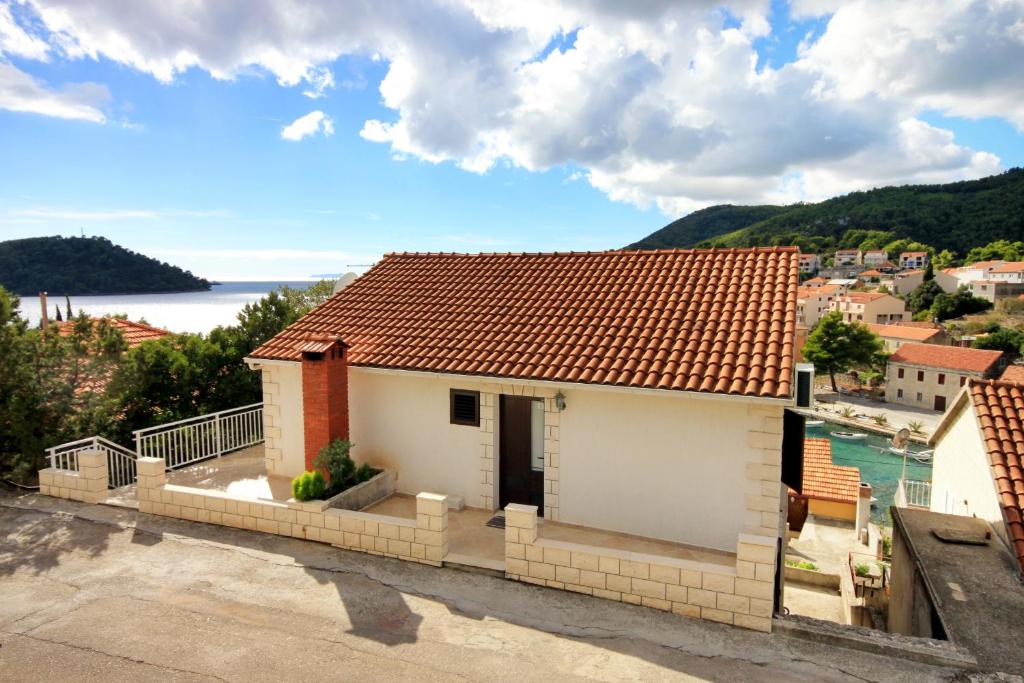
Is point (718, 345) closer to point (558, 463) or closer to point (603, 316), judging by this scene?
point (603, 316)

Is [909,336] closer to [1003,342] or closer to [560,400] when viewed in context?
[1003,342]

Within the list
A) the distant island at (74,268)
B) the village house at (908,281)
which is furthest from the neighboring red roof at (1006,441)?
the distant island at (74,268)

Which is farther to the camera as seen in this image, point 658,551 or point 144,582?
point 658,551

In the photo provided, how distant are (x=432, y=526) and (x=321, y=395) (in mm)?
3335

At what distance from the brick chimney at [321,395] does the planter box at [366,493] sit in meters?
0.99

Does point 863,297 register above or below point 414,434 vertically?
above

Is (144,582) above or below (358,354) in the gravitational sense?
below

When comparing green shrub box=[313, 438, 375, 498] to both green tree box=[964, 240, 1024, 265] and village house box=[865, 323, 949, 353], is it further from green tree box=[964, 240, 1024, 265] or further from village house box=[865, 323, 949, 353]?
green tree box=[964, 240, 1024, 265]

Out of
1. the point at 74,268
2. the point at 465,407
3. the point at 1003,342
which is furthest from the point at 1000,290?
the point at 74,268

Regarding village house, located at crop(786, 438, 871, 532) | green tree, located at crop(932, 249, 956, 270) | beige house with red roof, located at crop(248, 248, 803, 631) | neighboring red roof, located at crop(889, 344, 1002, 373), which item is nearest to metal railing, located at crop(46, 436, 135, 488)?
beige house with red roof, located at crop(248, 248, 803, 631)

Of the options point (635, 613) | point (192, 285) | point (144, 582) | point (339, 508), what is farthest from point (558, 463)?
point (192, 285)

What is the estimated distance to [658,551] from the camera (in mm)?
8359

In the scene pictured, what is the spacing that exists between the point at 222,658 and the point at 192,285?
496 ft

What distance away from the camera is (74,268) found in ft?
330
